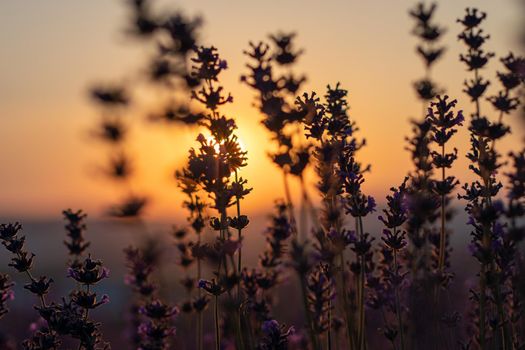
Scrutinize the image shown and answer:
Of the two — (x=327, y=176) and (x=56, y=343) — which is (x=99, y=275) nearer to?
(x=56, y=343)

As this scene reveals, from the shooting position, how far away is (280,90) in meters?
5.18

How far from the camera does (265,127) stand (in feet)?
16.7

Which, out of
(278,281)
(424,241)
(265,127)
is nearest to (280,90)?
(265,127)

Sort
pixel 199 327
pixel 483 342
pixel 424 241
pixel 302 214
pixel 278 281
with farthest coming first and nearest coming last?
pixel 278 281 < pixel 199 327 < pixel 424 241 < pixel 302 214 < pixel 483 342

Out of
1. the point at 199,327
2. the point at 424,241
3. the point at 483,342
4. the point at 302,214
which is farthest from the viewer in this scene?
the point at 199,327

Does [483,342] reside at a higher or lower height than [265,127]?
lower

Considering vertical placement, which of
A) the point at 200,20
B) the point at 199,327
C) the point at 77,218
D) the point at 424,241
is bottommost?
the point at 199,327

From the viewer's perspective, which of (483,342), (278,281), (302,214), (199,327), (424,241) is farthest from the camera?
(278,281)

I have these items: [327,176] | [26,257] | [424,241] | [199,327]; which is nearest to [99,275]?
[26,257]

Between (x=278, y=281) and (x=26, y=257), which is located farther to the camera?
(x=278, y=281)

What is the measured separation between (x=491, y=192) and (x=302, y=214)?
124 cm

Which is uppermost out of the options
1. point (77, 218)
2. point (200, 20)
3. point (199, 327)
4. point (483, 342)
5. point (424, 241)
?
point (200, 20)

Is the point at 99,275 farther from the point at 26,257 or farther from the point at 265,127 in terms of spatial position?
the point at 265,127

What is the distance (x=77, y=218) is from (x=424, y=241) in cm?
279
